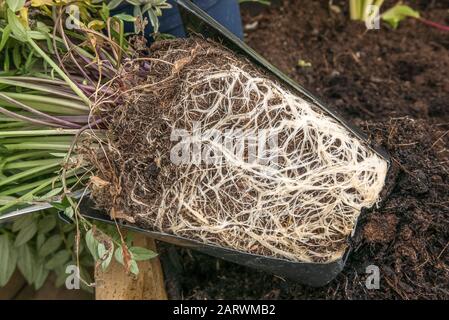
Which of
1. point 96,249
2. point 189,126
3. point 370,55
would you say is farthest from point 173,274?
point 370,55

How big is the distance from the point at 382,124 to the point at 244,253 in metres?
0.32

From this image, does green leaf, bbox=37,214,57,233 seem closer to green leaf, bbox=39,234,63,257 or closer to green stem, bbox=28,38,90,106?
green leaf, bbox=39,234,63,257

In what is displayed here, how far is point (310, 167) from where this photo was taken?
2.92 ft

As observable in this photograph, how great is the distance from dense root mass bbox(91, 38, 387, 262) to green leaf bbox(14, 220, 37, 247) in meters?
0.30

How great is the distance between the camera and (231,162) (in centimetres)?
88

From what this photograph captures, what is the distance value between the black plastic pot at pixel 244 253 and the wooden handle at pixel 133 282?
0.53 feet

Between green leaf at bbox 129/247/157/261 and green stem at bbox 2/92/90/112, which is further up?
green stem at bbox 2/92/90/112

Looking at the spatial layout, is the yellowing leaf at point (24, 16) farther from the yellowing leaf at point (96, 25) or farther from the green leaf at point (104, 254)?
the green leaf at point (104, 254)

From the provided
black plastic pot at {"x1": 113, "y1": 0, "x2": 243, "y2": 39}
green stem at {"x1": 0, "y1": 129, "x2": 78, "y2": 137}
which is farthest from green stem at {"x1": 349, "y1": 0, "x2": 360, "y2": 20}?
green stem at {"x1": 0, "y1": 129, "x2": 78, "y2": 137}

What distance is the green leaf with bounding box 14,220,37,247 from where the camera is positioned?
1167mm

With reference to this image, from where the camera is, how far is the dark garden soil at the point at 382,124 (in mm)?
952

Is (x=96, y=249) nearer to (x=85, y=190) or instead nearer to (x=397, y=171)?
(x=85, y=190)
